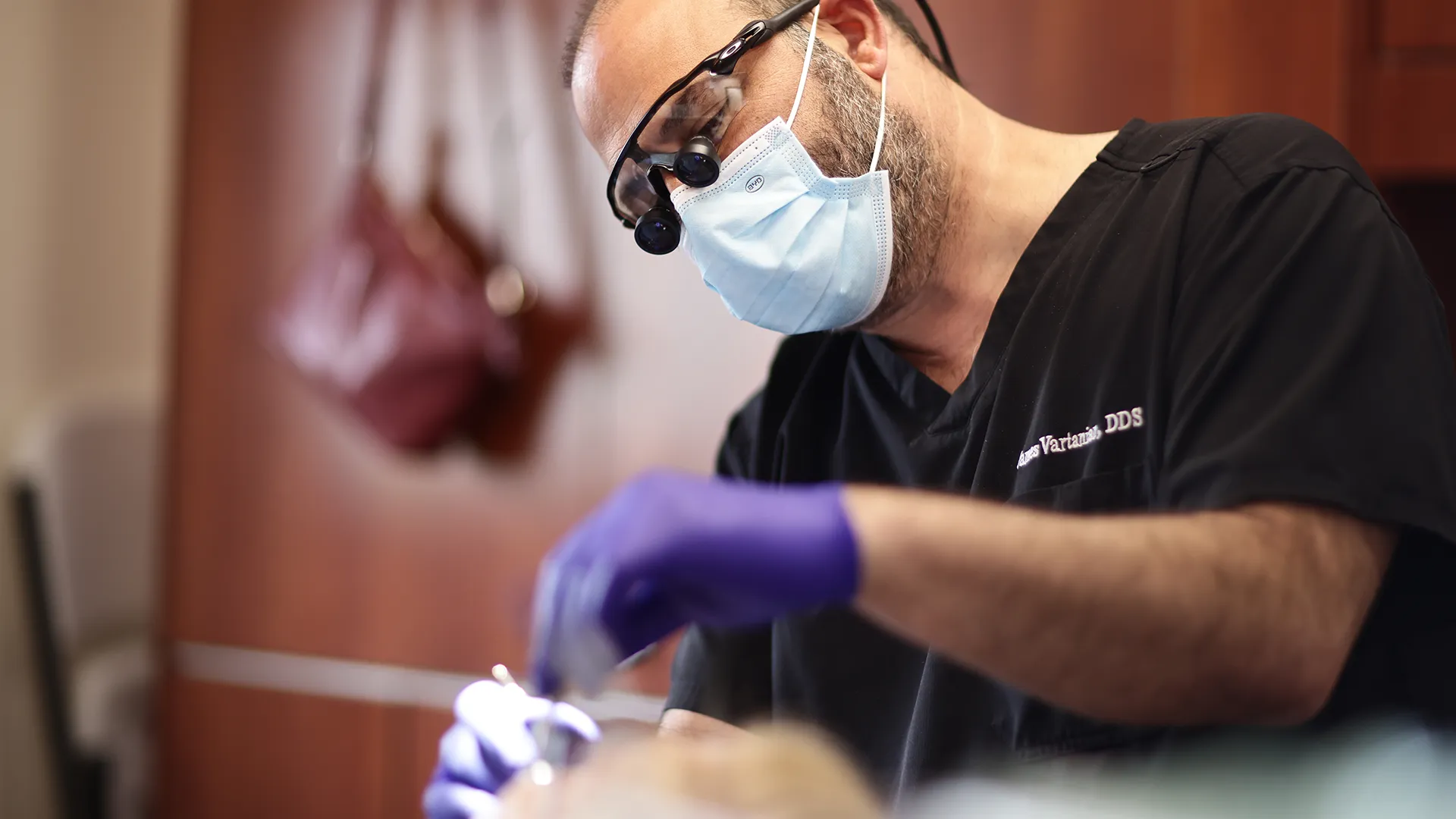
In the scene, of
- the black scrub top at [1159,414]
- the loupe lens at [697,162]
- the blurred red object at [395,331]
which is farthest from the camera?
the blurred red object at [395,331]

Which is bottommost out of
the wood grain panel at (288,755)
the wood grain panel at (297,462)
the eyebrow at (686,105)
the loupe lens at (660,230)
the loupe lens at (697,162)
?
the wood grain panel at (288,755)

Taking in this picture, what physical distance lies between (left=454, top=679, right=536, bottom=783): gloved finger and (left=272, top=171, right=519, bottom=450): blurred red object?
101 centimetres

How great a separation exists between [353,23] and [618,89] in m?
1.26

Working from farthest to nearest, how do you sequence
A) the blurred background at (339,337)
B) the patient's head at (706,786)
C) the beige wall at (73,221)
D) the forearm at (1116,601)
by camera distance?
1. the beige wall at (73,221)
2. the blurred background at (339,337)
3. the forearm at (1116,601)
4. the patient's head at (706,786)

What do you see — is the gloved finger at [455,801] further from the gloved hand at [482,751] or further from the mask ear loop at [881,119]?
the mask ear loop at [881,119]

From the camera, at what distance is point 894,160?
46.9 inches

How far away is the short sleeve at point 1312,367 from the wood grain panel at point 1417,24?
0.85 metres

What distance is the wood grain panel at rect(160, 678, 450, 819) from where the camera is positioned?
7.23 feet

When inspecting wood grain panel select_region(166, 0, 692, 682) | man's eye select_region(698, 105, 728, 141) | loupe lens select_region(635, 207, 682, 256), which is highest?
man's eye select_region(698, 105, 728, 141)

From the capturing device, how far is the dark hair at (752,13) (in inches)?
47.6

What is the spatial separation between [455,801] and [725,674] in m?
0.37

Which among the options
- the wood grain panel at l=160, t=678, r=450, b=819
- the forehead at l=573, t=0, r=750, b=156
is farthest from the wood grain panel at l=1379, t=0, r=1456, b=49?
the wood grain panel at l=160, t=678, r=450, b=819

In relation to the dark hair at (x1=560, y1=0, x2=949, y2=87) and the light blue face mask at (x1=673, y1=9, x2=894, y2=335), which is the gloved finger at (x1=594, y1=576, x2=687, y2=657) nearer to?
the light blue face mask at (x1=673, y1=9, x2=894, y2=335)

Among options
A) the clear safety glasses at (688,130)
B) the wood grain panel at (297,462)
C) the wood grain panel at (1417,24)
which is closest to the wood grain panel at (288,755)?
the wood grain panel at (297,462)
